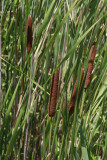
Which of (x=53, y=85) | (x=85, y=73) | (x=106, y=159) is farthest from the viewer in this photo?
(x=106, y=159)

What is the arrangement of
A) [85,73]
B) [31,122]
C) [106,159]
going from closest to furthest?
[85,73] → [106,159] → [31,122]

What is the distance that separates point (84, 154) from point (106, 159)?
30 centimetres

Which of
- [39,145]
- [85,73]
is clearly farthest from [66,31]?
[39,145]

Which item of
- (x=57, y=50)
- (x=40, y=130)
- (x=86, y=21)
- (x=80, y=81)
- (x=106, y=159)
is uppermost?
(x=86, y=21)

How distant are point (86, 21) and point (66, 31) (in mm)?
88

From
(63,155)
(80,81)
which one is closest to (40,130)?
(63,155)

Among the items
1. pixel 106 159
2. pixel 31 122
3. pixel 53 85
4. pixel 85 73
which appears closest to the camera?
pixel 53 85

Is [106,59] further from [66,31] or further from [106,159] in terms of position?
[106,159]

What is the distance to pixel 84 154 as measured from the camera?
0.96m

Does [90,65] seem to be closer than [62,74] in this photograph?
Yes

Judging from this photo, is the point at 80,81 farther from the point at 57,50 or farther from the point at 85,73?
the point at 57,50

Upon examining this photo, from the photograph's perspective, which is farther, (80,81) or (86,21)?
(86,21)

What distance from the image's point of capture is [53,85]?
845 mm

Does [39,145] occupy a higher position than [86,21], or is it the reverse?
[86,21]
